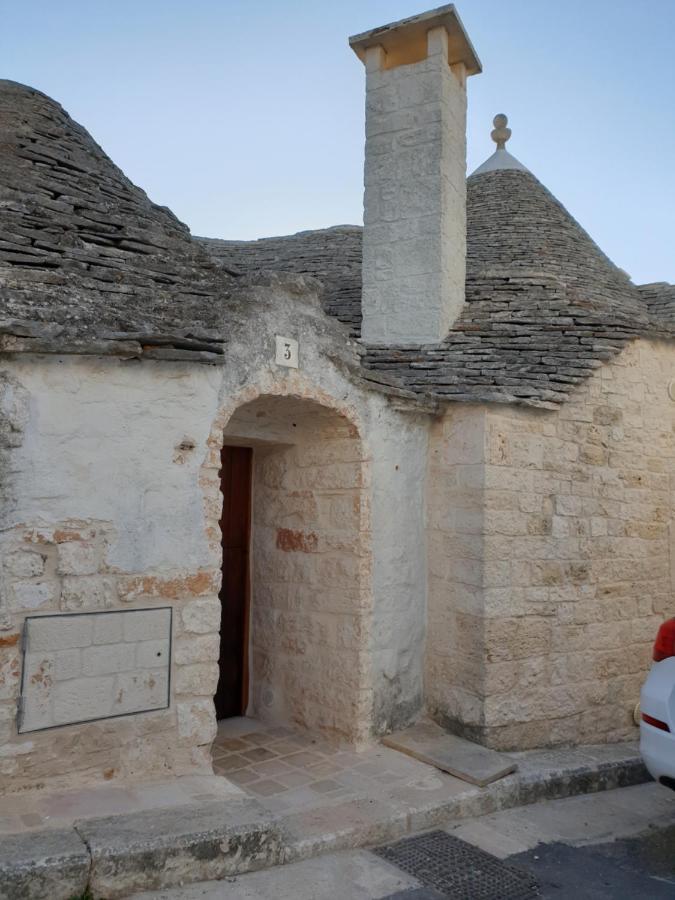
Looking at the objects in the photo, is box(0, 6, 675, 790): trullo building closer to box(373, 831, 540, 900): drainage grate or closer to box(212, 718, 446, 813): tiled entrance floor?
box(212, 718, 446, 813): tiled entrance floor

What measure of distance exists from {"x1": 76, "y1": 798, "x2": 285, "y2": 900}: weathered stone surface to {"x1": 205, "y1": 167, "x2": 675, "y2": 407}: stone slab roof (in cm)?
284

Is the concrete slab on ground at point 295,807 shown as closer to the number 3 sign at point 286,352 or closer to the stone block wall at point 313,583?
the stone block wall at point 313,583

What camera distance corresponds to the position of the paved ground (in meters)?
3.40

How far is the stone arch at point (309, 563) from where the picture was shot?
16.4 feet

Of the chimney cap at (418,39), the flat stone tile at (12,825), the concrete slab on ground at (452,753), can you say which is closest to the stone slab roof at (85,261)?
the flat stone tile at (12,825)

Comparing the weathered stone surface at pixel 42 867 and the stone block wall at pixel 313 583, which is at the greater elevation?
the stone block wall at pixel 313 583

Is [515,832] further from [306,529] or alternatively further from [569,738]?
[306,529]

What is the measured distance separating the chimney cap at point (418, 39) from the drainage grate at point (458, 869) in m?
6.64

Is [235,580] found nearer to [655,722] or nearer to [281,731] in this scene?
[281,731]

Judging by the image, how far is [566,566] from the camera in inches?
217

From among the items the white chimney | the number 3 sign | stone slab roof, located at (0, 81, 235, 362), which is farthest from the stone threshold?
the white chimney

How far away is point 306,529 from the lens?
212 inches

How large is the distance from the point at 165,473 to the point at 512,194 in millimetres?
6394

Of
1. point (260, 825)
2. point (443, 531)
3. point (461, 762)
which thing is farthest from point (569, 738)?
point (260, 825)
